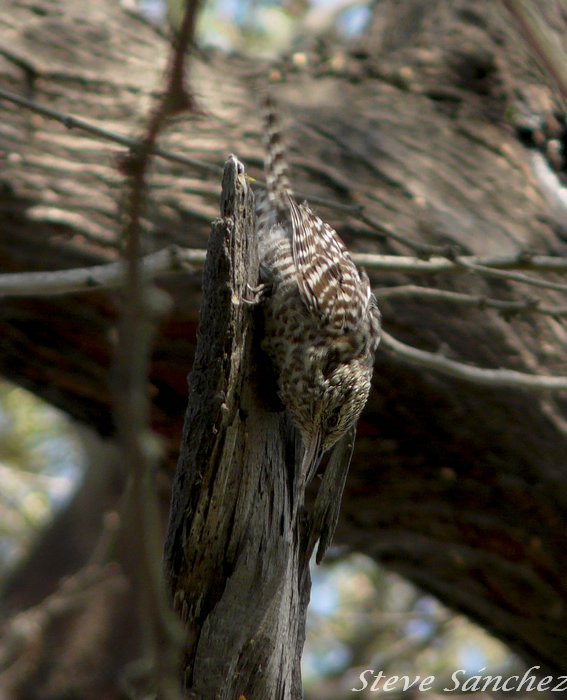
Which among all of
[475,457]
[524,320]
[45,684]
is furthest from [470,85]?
[45,684]

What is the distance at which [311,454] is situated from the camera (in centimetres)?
283

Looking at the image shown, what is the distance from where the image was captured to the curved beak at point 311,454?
9.26 ft

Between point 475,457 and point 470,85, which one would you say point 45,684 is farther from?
point 470,85

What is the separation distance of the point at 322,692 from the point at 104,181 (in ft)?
14.9

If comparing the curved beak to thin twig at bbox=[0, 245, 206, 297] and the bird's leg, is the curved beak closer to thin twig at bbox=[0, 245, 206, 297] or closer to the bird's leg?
the bird's leg

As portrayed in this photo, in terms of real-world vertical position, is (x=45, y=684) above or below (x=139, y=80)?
below

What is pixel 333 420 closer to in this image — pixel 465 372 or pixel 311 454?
pixel 311 454

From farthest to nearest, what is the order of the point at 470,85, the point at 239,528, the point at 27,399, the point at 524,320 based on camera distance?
the point at 27,399 → the point at 470,85 → the point at 524,320 → the point at 239,528

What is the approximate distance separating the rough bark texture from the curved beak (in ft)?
4.03

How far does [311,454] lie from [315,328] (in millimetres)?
395

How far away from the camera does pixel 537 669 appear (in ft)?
16.0

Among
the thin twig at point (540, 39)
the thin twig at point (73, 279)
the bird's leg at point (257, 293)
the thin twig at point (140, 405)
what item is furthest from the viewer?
the thin twig at point (73, 279)

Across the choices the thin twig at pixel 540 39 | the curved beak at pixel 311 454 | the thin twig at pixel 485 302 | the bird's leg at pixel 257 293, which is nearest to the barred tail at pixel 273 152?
the thin twig at pixel 485 302

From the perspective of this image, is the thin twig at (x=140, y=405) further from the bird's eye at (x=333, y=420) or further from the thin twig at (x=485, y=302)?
the thin twig at (x=485, y=302)
